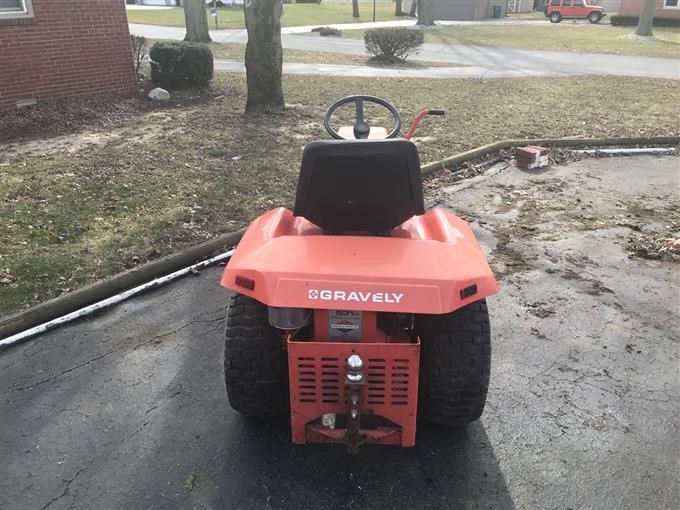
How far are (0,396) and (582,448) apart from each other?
3.16m

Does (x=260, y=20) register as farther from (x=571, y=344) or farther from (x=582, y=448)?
(x=582, y=448)

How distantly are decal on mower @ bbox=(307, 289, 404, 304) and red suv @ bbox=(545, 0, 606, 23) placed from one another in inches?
1709

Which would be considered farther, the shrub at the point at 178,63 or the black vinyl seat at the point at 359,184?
the shrub at the point at 178,63

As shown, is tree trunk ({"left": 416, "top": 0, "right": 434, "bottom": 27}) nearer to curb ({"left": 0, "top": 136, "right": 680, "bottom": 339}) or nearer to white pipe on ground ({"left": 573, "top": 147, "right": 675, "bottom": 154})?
white pipe on ground ({"left": 573, "top": 147, "right": 675, "bottom": 154})

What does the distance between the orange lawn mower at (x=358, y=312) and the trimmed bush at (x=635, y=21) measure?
3823 centimetres

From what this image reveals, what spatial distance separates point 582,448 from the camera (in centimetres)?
293

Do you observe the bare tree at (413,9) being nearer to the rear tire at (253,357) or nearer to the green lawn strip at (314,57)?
the green lawn strip at (314,57)

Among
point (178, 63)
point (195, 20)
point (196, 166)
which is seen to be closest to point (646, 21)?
point (195, 20)

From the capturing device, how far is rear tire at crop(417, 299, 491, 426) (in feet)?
9.11

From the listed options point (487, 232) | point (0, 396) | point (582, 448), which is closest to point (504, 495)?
point (582, 448)

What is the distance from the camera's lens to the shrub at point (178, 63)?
1069 cm

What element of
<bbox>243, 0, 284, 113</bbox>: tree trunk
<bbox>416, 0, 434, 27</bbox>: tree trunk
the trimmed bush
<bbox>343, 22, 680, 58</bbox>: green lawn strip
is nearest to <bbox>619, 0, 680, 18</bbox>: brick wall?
the trimmed bush

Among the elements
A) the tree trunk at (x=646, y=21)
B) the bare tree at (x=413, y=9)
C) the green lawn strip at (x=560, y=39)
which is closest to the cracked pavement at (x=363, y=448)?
the green lawn strip at (x=560, y=39)

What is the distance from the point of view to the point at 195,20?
19484 mm
